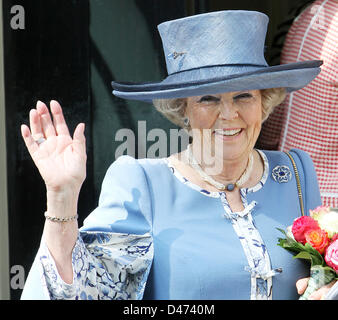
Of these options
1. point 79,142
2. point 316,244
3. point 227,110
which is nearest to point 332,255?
point 316,244

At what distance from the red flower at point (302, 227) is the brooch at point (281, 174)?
35 centimetres

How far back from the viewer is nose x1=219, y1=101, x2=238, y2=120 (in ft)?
9.82

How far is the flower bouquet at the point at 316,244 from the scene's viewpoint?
9.09 ft

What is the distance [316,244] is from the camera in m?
2.80

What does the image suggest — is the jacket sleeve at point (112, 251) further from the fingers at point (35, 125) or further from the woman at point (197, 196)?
the fingers at point (35, 125)

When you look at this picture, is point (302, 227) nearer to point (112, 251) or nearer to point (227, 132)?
point (227, 132)

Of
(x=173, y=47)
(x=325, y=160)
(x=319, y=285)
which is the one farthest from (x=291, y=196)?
(x=325, y=160)

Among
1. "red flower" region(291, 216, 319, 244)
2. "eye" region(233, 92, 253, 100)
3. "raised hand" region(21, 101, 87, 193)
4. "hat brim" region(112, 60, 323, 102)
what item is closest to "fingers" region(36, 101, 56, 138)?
"raised hand" region(21, 101, 87, 193)

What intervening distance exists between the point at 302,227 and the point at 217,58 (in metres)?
0.71

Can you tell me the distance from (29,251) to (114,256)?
1.38 metres

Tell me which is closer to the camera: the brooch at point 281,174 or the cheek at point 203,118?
the cheek at point 203,118

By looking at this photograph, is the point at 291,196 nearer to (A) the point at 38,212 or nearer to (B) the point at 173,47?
(B) the point at 173,47

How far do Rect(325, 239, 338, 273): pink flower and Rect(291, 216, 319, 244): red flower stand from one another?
0.10 metres

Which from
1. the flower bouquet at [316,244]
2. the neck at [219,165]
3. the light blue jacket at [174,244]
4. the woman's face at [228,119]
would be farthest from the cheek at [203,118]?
the flower bouquet at [316,244]
